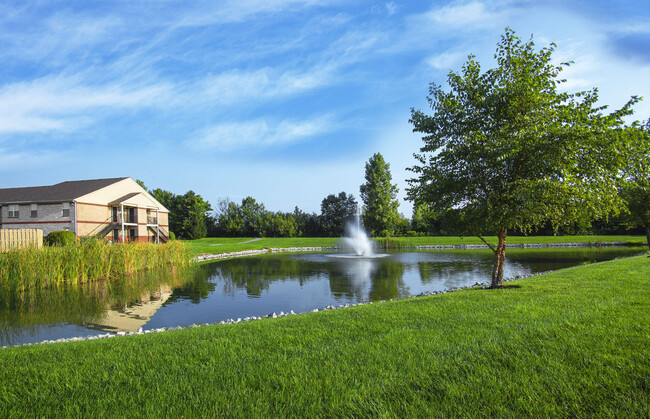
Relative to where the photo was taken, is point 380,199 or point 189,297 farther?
point 380,199

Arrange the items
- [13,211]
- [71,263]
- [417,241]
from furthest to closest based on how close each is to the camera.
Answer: [417,241] < [13,211] < [71,263]

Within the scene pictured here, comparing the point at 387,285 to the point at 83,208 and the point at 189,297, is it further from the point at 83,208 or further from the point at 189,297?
the point at 83,208

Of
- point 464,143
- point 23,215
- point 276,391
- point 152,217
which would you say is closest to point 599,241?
point 464,143

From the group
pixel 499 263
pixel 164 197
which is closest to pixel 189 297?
pixel 499 263

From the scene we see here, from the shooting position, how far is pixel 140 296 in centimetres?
1230

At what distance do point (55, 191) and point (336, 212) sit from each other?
138 feet

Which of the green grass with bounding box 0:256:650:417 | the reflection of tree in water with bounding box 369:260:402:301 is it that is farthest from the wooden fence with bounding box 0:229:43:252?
the reflection of tree in water with bounding box 369:260:402:301

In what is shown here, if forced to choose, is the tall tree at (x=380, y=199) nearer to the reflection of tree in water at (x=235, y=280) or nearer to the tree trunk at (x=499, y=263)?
the reflection of tree in water at (x=235, y=280)

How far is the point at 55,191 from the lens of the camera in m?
34.8

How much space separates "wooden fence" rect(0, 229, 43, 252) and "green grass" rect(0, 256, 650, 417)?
12433mm

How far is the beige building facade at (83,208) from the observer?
32.7 m

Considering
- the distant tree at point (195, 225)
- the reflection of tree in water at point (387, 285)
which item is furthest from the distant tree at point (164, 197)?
the reflection of tree in water at point (387, 285)

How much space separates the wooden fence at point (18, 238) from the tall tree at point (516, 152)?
50.3ft

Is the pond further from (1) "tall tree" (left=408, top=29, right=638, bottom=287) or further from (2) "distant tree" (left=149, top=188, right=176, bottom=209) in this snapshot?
(2) "distant tree" (left=149, top=188, right=176, bottom=209)
